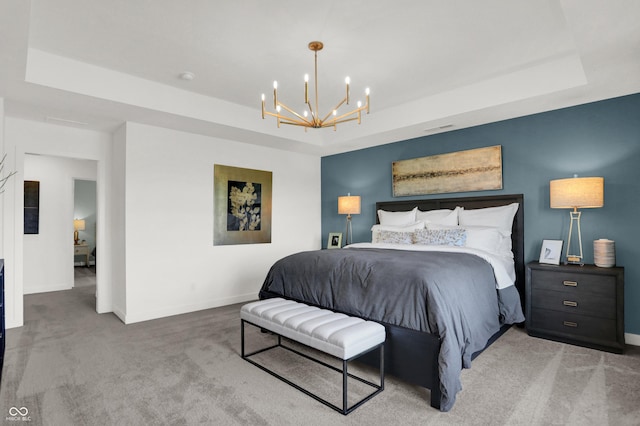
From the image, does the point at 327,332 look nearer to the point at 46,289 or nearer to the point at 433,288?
the point at 433,288

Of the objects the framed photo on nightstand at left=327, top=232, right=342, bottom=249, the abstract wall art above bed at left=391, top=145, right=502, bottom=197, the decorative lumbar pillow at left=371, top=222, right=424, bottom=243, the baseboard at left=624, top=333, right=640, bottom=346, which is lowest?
the baseboard at left=624, top=333, right=640, bottom=346

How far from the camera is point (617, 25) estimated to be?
2289 mm

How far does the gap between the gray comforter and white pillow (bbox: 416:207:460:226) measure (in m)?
1.07

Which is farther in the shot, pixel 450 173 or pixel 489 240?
pixel 450 173

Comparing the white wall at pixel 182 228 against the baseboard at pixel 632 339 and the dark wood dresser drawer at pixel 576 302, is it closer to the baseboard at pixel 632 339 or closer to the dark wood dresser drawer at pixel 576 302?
the dark wood dresser drawer at pixel 576 302

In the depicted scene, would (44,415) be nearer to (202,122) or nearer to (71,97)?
(71,97)

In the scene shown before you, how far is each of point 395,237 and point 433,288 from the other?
77.6 inches

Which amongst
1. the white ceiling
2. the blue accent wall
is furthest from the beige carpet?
the white ceiling

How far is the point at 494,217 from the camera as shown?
403 cm

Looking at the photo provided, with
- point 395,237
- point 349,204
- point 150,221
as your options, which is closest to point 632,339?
point 395,237

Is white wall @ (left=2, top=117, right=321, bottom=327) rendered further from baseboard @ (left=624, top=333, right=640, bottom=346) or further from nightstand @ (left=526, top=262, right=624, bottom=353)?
baseboard @ (left=624, top=333, right=640, bottom=346)

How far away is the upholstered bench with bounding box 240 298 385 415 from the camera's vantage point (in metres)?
2.20

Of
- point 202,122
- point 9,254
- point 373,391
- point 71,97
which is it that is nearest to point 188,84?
point 202,122

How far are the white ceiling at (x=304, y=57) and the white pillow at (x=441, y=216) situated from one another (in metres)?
1.08
